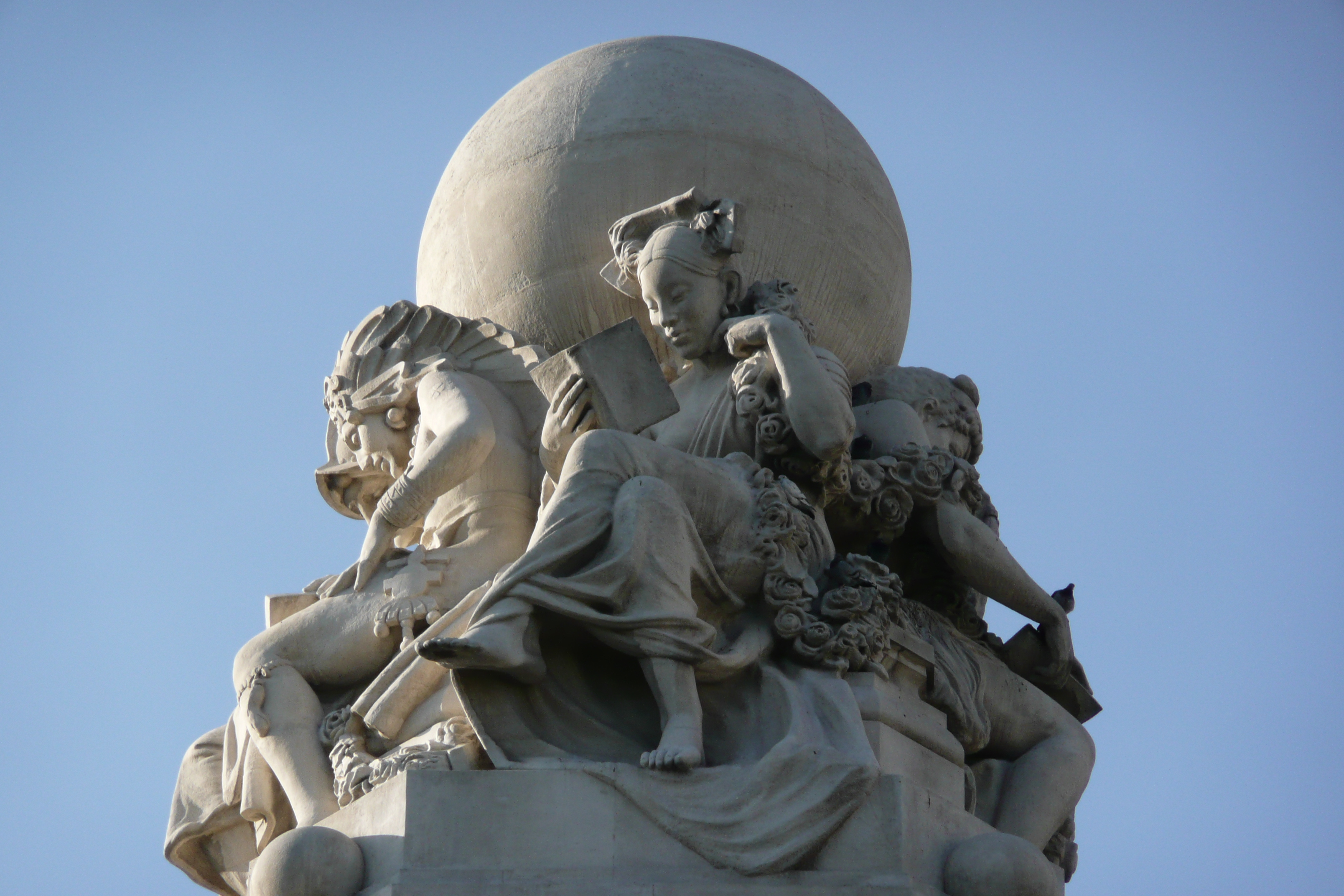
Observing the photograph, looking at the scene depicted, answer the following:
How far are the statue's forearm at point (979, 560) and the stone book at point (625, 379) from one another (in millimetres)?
1797

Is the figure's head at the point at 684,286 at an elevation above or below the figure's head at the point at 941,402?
above

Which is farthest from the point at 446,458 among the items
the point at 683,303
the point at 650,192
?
the point at 650,192

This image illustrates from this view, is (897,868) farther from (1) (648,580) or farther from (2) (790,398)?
(2) (790,398)

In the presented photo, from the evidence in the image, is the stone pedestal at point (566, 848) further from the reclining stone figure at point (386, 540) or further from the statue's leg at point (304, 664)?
the statue's leg at point (304, 664)

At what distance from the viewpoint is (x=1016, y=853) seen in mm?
10367

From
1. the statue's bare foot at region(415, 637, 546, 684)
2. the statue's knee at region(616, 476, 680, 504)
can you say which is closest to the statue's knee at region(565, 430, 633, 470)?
the statue's knee at region(616, 476, 680, 504)

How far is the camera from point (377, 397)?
13.4 m

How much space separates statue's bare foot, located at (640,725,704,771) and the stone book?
1.87m

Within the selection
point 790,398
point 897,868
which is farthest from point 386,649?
point 897,868

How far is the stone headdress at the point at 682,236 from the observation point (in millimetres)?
12211

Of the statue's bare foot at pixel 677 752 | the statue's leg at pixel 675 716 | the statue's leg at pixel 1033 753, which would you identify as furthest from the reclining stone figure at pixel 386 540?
the statue's leg at pixel 1033 753

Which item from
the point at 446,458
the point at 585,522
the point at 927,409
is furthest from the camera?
the point at 927,409

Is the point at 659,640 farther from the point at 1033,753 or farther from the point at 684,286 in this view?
the point at 1033,753

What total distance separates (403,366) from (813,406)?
2.97m
